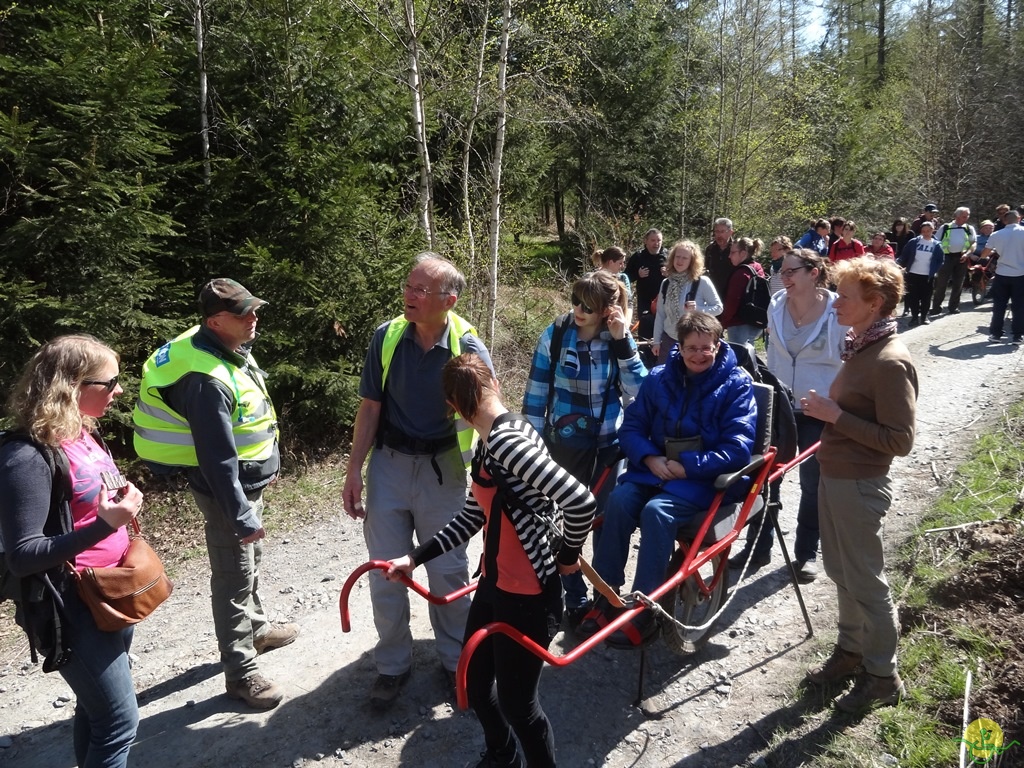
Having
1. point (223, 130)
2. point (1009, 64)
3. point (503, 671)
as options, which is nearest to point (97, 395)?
point (503, 671)

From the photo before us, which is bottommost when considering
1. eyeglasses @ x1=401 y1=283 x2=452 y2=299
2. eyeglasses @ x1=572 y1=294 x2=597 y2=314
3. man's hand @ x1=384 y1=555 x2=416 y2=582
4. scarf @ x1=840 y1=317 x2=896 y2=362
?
man's hand @ x1=384 y1=555 x2=416 y2=582

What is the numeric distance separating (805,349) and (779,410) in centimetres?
53

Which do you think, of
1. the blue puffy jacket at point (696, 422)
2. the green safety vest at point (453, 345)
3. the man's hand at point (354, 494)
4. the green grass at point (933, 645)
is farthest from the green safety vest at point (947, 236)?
the man's hand at point (354, 494)

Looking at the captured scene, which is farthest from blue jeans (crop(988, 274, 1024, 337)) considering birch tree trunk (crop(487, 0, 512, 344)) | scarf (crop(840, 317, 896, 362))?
scarf (crop(840, 317, 896, 362))

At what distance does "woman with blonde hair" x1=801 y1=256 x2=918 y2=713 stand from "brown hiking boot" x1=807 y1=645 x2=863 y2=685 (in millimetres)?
68

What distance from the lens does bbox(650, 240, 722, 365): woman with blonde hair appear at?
273 inches

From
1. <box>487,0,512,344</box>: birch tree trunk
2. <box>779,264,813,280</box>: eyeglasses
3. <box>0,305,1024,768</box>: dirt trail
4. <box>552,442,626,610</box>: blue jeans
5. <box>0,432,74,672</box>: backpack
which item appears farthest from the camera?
<box>487,0,512,344</box>: birch tree trunk

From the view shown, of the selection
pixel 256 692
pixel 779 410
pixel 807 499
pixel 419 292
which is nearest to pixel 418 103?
pixel 419 292

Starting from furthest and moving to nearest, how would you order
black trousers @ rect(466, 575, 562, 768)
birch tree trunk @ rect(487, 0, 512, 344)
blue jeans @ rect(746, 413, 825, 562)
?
birch tree trunk @ rect(487, 0, 512, 344)
blue jeans @ rect(746, 413, 825, 562)
black trousers @ rect(466, 575, 562, 768)

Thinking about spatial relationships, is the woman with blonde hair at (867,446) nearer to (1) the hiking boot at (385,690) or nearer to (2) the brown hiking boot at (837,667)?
(2) the brown hiking boot at (837,667)

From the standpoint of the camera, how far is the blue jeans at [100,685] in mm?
2449

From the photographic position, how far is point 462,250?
9523mm

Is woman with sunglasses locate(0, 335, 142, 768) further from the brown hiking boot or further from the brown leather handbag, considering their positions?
the brown hiking boot

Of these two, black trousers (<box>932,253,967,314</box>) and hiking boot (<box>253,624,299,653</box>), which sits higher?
black trousers (<box>932,253,967,314</box>)
